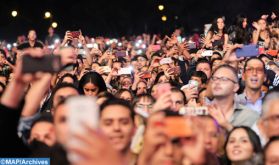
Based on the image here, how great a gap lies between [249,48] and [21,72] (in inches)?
223

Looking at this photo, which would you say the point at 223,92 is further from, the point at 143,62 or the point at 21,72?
the point at 143,62

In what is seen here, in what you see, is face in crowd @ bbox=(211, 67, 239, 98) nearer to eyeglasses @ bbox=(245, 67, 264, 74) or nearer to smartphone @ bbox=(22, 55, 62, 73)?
eyeglasses @ bbox=(245, 67, 264, 74)

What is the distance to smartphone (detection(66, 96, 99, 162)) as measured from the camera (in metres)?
3.14

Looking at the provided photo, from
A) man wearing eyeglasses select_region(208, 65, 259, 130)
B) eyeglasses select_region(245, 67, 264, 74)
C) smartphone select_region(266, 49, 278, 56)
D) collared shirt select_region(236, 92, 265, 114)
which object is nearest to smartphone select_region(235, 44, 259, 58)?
eyeglasses select_region(245, 67, 264, 74)

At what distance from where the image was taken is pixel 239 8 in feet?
113

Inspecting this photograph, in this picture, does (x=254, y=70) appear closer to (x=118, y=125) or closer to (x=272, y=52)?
(x=118, y=125)

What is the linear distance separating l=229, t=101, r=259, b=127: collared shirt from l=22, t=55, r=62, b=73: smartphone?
3125 millimetres

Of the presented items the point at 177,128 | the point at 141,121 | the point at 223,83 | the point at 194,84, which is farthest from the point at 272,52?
the point at 177,128

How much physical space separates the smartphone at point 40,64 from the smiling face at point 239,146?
6.82 feet

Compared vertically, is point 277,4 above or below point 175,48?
above

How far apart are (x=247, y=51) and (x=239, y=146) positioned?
147 inches

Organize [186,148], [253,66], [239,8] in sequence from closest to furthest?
[186,148], [253,66], [239,8]

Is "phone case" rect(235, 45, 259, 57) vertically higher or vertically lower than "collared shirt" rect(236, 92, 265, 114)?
higher

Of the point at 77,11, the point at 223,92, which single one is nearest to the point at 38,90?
the point at 223,92
